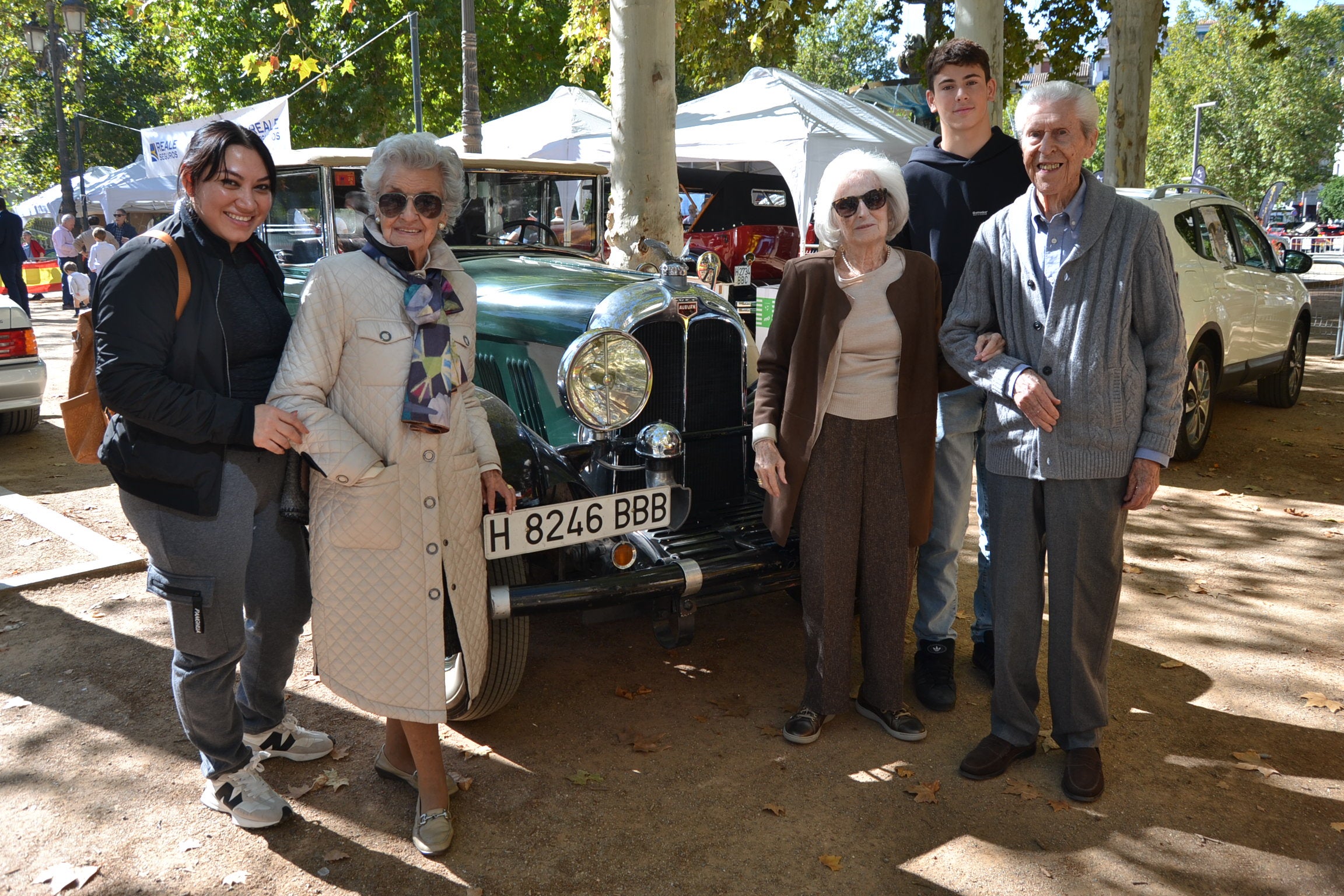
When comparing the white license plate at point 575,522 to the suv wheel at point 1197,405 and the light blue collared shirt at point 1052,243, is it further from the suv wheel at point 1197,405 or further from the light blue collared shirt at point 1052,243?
the suv wheel at point 1197,405

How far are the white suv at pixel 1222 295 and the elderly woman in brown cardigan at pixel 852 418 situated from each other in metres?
4.46

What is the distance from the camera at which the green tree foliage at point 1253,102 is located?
36125mm

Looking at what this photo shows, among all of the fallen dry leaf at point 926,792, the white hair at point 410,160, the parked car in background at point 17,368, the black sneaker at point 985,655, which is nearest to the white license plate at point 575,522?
the white hair at point 410,160

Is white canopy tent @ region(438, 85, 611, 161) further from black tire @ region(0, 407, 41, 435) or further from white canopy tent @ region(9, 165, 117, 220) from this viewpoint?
white canopy tent @ region(9, 165, 117, 220)

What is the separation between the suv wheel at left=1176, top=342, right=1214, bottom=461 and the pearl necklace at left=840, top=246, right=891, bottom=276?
479cm

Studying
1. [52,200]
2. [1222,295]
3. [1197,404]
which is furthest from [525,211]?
[52,200]

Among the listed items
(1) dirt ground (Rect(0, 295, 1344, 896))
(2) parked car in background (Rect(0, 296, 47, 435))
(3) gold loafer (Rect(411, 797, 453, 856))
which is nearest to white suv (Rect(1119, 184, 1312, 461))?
(1) dirt ground (Rect(0, 295, 1344, 896))

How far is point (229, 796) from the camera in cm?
282

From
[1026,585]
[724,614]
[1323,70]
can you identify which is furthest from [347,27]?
[1323,70]

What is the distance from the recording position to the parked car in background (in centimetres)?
737

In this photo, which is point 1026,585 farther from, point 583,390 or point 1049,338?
point 583,390

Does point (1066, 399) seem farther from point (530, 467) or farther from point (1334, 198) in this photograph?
point (1334, 198)

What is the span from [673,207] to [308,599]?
4.45m

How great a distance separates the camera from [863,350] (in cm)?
315
